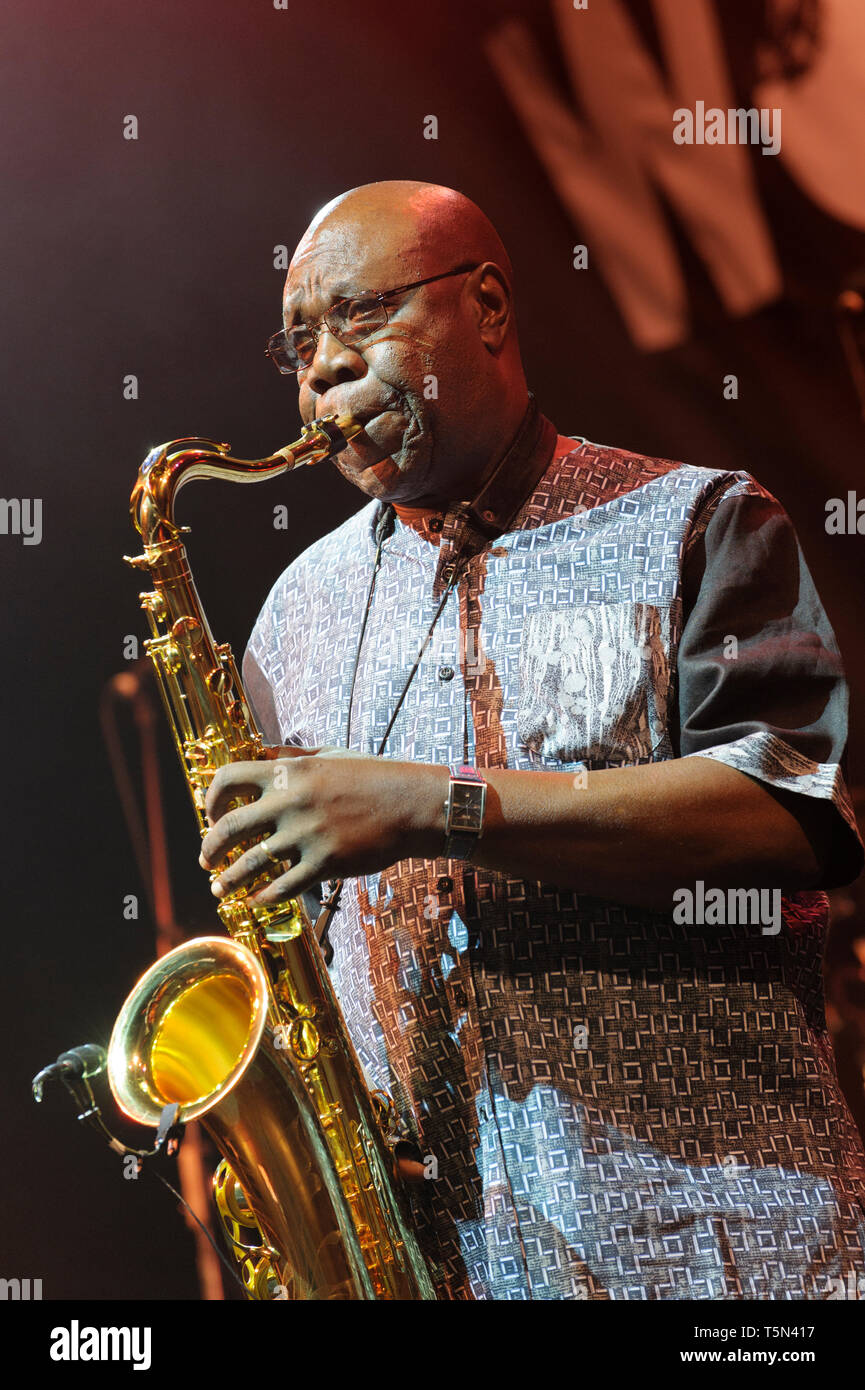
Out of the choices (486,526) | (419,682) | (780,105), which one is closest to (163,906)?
(419,682)

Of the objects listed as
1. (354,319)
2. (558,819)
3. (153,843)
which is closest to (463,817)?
(558,819)

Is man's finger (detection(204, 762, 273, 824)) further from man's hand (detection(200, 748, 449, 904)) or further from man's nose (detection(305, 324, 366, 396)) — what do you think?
man's nose (detection(305, 324, 366, 396))

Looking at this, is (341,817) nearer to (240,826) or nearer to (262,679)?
(240,826)

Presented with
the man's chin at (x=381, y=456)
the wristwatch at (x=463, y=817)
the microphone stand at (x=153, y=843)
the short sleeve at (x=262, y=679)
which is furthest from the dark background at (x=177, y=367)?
the wristwatch at (x=463, y=817)

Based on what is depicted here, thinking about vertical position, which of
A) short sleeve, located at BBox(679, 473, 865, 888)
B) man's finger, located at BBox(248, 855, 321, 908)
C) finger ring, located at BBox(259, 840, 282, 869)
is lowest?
man's finger, located at BBox(248, 855, 321, 908)

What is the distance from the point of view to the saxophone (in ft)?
6.21

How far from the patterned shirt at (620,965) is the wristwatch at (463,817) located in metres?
0.14

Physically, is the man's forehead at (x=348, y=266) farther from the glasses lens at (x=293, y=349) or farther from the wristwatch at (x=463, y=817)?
the wristwatch at (x=463, y=817)

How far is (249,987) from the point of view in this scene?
1.96 metres

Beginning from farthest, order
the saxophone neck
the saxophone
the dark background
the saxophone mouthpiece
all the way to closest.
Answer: the dark background
the saxophone neck
the saxophone mouthpiece
the saxophone

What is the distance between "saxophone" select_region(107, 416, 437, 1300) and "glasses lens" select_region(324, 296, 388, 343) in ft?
0.45

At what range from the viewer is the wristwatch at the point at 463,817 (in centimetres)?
169

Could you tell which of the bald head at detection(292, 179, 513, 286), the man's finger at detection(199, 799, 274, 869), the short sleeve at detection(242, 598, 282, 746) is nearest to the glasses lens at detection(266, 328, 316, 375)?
the bald head at detection(292, 179, 513, 286)

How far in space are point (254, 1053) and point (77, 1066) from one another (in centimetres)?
28
